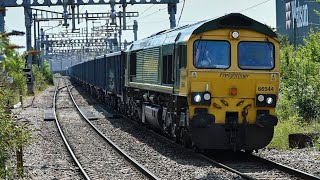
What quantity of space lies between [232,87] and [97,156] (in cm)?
384

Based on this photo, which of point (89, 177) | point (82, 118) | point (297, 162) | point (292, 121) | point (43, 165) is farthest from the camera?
point (82, 118)

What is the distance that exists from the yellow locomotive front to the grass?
1.87m

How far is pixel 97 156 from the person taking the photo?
15.0 m

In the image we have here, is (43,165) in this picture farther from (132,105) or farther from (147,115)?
(132,105)

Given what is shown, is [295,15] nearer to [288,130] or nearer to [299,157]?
[288,130]

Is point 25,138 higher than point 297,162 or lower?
higher

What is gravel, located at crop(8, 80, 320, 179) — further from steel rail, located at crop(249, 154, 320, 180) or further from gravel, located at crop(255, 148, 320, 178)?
steel rail, located at crop(249, 154, 320, 180)

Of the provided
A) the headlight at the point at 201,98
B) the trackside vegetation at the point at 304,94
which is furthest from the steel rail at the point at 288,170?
the trackside vegetation at the point at 304,94

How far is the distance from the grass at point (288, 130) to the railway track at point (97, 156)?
4120 millimetres

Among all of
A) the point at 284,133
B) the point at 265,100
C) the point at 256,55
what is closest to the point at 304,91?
the point at 284,133

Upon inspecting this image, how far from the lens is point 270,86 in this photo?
44.5 ft

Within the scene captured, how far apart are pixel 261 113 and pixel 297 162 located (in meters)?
1.38

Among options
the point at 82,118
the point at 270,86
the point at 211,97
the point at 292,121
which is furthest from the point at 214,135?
the point at 82,118

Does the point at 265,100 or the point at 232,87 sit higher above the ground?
the point at 232,87
